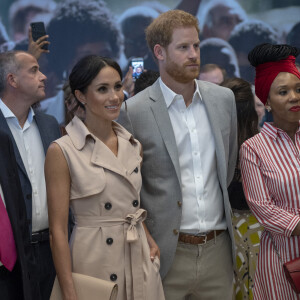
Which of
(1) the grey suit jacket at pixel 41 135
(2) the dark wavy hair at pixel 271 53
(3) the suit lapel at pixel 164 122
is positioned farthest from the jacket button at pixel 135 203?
(2) the dark wavy hair at pixel 271 53

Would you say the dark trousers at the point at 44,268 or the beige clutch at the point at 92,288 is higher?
the beige clutch at the point at 92,288

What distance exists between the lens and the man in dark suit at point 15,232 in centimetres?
221

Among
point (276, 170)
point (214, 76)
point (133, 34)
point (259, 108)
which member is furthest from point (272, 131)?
point (133, 34)

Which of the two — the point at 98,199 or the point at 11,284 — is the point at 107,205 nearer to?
the point at 98,199

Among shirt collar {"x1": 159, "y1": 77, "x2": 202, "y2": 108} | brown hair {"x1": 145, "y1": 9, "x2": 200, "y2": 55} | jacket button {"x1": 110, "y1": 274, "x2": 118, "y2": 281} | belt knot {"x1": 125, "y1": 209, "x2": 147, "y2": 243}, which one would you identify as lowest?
jacket button {"x1": 110, "y1": 274, "x2": 118, "y2": 281}

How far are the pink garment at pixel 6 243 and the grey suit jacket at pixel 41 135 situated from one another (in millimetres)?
854

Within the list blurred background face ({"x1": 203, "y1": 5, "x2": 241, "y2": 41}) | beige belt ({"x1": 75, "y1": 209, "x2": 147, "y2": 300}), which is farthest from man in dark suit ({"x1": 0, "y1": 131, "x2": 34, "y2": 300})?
blurred background face ({"x1": 203, "y1": 5, "x2": 241, "y2": 41})

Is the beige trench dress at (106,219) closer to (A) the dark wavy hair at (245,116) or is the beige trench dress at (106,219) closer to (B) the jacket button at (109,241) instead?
(B) the jacket button at (109,241)

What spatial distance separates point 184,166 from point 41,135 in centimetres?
98

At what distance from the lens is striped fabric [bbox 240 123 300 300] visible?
2535 millimetres

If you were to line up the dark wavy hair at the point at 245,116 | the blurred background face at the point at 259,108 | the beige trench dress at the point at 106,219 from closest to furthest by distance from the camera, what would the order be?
the beige trench dress at the point at 106,219
the dark wavy hair at the point at 245,116
the blurred background face at the point at 259,108

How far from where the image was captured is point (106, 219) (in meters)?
2.45

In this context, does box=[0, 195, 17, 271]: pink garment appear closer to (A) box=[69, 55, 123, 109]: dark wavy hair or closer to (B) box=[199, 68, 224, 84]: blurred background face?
(A) box=[69, 55, 123, 109]: dark wavy hair

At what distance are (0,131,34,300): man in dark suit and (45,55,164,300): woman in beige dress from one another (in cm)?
14
